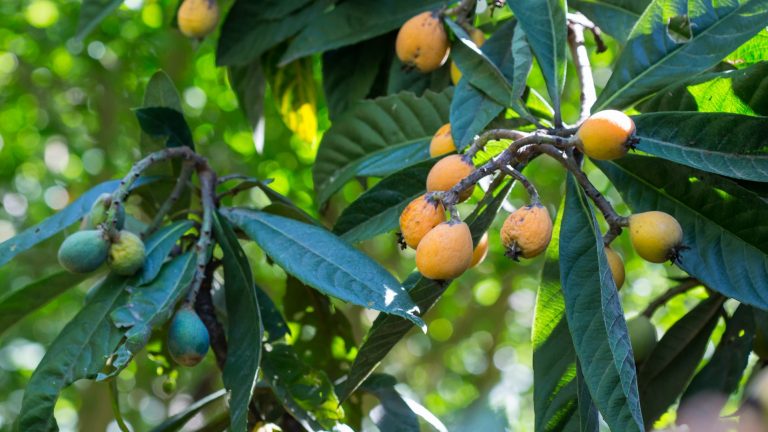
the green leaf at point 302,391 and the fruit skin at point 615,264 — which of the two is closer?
the fruit skin at point 615,264

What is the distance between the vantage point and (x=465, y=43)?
1.44 meters

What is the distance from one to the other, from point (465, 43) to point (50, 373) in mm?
771

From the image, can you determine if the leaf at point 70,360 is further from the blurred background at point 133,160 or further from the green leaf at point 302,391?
the blurred background at point 133,160

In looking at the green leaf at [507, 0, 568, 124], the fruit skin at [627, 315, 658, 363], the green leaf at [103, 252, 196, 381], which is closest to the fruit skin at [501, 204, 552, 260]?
the green leaf at [507, 0, 568, 124]

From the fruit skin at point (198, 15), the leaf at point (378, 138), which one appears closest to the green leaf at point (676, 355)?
the leaf at point (378, 138)

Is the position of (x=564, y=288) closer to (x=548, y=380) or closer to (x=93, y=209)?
(x=548, y=380)

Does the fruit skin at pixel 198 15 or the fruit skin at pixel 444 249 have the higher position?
the fruit skin at pixel 444 249

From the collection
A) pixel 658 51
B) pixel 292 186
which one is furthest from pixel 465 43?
pixel 292 186

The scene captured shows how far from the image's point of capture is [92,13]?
6.20 ft

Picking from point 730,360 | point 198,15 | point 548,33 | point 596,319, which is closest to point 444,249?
point 596,319

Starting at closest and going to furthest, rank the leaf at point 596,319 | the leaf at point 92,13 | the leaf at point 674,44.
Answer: the leaf at point 596,319 < the leaf at point 674,44 < the leaf at point 92,13

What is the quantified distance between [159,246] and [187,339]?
196 millimetres

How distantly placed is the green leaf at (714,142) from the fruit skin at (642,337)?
1.88 ft

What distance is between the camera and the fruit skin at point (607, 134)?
1.12 m
